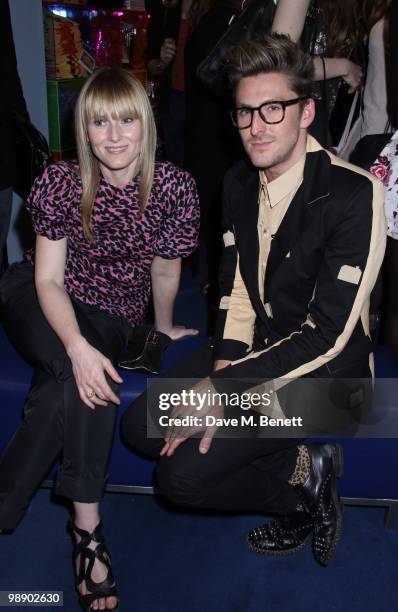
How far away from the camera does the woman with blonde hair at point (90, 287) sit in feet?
5.37

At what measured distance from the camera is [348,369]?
5.54 feet

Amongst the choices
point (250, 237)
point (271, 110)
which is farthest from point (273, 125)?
point (250, 237)

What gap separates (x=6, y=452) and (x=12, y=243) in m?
2.00

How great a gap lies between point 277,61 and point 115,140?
50cm

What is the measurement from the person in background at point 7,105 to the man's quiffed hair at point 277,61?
3.77ft

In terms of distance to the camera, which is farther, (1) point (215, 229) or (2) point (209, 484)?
(1) point (215, 229)

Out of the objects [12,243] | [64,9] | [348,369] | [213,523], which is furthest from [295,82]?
[64,9]

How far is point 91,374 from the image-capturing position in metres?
1.66

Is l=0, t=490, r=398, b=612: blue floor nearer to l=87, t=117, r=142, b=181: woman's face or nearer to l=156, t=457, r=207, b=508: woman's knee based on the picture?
A: l=156, t=457, r=207, b=508: woman's knee

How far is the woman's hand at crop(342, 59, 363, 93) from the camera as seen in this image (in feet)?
6.92

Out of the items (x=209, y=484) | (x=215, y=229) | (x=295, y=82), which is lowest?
(x=209, y=484)

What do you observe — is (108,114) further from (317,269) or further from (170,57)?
(170,57)

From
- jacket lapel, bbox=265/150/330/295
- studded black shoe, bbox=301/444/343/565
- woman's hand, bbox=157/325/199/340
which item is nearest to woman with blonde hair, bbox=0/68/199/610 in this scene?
woman's hand, bbox=157/325/199/340

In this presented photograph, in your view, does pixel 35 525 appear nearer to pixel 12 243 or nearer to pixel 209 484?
pixel 209 484
